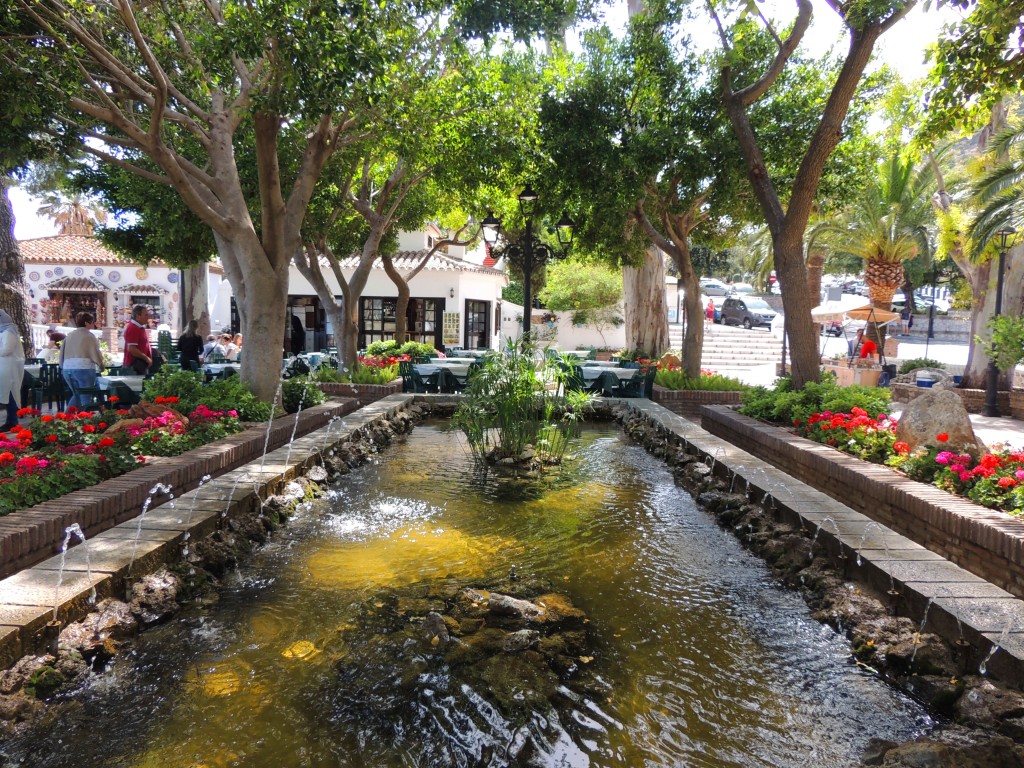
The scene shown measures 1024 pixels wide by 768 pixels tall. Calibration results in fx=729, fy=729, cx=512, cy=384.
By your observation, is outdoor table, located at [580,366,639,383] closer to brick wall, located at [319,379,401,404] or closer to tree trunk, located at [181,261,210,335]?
brick wall, located at [319,379,401,404]

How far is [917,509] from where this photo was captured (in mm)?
5457

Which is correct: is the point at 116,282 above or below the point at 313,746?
above

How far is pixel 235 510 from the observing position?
542cm

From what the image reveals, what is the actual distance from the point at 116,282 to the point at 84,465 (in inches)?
1081

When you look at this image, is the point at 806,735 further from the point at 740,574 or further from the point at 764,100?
the point at 764,100

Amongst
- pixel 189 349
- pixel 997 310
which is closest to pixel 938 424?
pixel 997 310

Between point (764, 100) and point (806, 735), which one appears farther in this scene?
point (764, 100)

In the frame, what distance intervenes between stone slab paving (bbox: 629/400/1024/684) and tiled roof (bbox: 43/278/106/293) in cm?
2972

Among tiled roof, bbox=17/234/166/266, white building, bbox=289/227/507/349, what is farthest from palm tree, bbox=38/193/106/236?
white building, bbox=289/227/507/349

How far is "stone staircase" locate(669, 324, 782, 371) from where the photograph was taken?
26219 mm

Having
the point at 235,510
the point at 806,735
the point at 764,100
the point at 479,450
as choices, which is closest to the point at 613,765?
the point at 806,735

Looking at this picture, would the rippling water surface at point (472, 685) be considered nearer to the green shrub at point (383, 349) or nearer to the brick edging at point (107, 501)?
the brick edging at point (107, 501)

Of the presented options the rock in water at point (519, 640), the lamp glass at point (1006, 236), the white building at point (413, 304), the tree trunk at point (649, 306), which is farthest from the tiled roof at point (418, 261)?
the rock in water at point (519, 640)

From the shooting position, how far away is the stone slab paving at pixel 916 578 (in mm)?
3359
